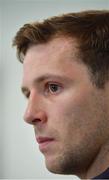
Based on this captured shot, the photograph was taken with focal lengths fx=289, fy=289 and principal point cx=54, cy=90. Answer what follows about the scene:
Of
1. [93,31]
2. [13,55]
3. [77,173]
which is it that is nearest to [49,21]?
[93,31]

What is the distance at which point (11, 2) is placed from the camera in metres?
1.98

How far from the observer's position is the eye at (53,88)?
76 centimetres

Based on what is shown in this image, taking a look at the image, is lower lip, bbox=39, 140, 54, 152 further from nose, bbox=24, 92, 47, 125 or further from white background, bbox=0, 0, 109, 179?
white background, bbox=0, 0, 109, 179

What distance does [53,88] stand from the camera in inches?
30.0

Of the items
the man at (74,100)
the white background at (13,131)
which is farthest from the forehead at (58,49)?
the white background at (13,131)

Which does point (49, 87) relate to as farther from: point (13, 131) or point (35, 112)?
point (13, 131)

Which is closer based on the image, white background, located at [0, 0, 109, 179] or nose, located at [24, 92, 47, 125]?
nose, located at [24, 92, 47, 125]

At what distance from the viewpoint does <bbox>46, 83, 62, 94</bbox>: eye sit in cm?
76

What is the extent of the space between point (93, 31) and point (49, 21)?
5.1 inches

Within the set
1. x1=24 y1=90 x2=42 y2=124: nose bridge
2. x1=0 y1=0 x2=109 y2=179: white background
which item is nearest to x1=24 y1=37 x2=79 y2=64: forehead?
x1=24 y1=90 x2=42 y2=124: nose bridge

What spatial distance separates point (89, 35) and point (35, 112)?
0.81ft

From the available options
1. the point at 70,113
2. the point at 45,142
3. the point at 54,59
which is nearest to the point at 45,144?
the point at 45,142

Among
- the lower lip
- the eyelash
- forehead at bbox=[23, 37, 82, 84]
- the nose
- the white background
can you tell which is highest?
forehead at bbox=[23, 37, 82, 84]

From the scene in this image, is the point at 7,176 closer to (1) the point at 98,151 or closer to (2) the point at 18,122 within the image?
(2) the point at 18,122
